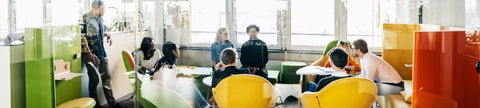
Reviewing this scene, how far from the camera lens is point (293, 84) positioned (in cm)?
439

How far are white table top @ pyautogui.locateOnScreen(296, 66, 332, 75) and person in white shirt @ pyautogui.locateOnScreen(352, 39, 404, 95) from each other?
33 centimetres

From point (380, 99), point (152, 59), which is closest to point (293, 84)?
point (380, 99)

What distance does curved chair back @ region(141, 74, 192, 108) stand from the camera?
4.22 m

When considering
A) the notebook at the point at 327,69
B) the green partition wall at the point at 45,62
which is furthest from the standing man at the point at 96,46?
the notebook at the point at 327,69

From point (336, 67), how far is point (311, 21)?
2.22 ft

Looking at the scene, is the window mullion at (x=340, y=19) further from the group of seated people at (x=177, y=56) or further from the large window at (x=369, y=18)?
the group of seated people at (x=177, y=56)

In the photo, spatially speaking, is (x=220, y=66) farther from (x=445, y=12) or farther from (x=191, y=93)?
(x=445, y=12)

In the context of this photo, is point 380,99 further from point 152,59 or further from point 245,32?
point 152,59

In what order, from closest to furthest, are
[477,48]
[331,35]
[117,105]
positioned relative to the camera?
[477,48], [331,35], [117,105]

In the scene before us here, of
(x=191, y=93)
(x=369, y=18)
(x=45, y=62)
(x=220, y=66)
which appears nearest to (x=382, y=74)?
(x=369, y=18)

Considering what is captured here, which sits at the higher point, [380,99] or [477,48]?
[477,48]

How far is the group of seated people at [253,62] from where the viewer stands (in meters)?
3.85

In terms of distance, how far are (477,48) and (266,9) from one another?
6.94ft

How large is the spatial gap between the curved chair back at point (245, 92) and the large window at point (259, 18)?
66cm
